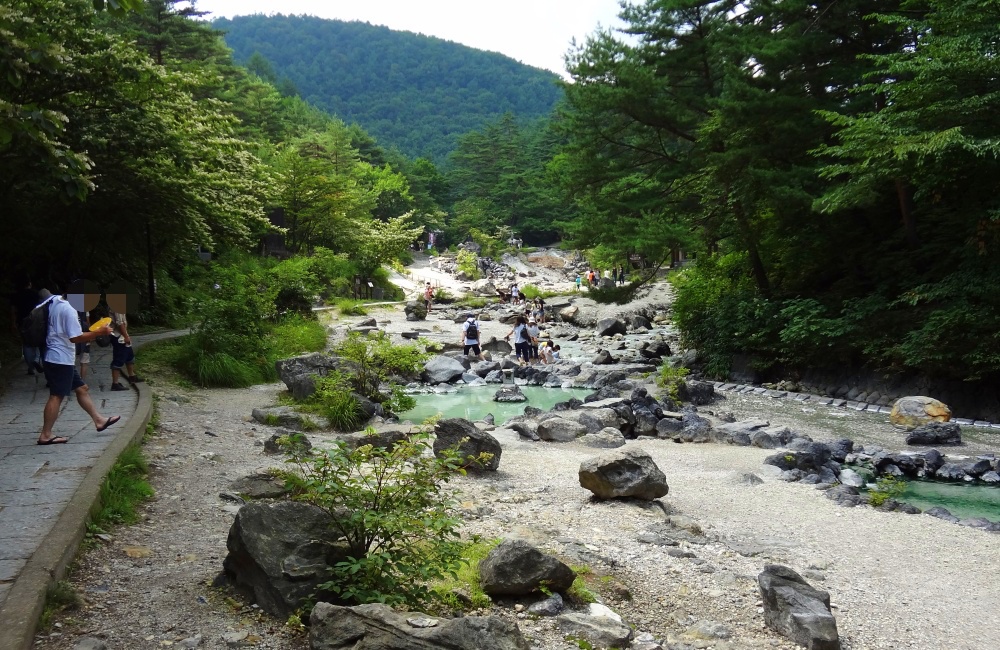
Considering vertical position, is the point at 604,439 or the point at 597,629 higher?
the point at 597,629

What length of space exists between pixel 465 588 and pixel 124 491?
333 cm

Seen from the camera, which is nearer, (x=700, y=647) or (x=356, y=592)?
(x=356, y=592)

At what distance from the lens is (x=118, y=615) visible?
161 inches

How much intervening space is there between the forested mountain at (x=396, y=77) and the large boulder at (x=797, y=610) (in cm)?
12552

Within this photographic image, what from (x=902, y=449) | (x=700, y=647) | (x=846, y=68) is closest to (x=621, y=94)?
(x=846, y=68)

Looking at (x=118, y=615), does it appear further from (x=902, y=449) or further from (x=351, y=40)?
(x=351, y=40)

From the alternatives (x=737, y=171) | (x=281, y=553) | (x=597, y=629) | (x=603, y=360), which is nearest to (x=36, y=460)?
(x=281, y=553)

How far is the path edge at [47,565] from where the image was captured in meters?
3.59

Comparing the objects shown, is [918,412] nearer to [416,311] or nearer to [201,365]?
[201,365]

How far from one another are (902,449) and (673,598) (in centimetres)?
759

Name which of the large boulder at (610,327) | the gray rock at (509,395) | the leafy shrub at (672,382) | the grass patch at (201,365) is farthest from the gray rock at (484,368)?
the large boulder at (610,327)

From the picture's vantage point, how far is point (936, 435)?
11.5 m

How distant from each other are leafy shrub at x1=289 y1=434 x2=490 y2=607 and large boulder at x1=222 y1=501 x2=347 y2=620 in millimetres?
83

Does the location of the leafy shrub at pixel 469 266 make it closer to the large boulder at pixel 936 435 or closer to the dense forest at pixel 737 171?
the dense forest at pixel 737 171
